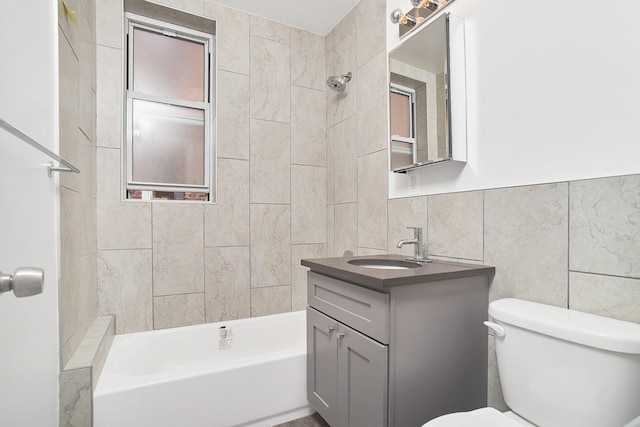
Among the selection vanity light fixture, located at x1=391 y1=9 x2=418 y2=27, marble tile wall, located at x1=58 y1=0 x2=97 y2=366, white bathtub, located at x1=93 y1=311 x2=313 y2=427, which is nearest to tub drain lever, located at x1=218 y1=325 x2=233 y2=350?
white bathtub, located at x1=93 y1=311 x2=313 y2=427

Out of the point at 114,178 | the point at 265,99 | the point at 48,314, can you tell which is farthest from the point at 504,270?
the point at 114,178

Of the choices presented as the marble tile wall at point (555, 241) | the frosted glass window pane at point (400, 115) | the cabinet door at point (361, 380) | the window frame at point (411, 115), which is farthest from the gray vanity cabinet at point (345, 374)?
the frosted glass window pane at point (400, 115)

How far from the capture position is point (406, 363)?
3.67 feet

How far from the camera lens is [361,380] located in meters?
1.22

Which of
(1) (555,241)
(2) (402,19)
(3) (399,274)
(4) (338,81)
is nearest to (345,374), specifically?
(3) (399,274)

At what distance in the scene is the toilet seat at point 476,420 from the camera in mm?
896

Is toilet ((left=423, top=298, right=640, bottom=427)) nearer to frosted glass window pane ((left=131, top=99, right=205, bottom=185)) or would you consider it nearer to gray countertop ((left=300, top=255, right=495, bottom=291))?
gray countertop ((left=300, top=255, right=495, bottom=291))

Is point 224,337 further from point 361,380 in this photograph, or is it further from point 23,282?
point 23,282

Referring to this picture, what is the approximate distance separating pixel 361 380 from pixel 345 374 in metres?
0.11

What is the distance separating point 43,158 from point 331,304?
3.97ft

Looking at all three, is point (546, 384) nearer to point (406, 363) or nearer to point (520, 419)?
point (520, 419)

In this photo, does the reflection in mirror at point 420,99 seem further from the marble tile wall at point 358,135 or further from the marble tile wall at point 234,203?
the marble tile wall at point 234,203

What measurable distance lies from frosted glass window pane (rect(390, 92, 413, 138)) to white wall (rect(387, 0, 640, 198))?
332 mm

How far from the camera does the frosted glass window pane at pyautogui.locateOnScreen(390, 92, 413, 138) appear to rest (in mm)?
1688
